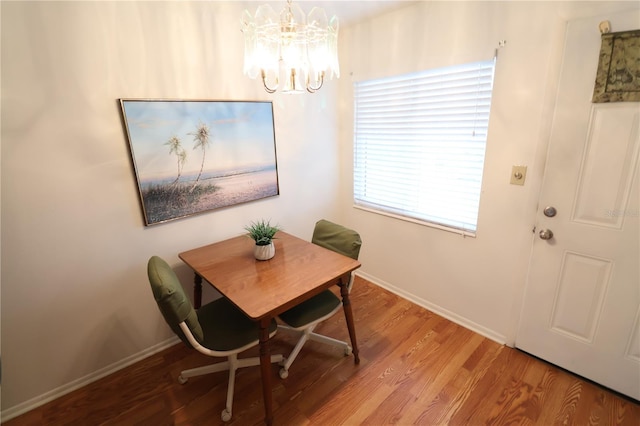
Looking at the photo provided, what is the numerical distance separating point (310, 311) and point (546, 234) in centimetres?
147

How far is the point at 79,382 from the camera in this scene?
1787mm

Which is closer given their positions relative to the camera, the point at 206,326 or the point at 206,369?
the point at 206,326

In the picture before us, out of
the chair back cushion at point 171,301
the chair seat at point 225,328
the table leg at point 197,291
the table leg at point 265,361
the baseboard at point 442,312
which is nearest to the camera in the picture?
the chair back cushion at point 171,301

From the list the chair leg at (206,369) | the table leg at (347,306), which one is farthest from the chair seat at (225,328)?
the table leg at (347,306)

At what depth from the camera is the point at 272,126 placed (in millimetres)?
2283

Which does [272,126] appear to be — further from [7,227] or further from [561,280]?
[561,280]

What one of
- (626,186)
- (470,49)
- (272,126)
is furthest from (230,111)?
(626,186)

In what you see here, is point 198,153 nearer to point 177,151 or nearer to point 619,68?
point 177,151

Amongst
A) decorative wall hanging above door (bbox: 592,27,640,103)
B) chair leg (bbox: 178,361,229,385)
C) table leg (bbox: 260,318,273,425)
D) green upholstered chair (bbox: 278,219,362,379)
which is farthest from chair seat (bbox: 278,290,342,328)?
decorative wall hanging above door (bbox: 592,27,640,103)

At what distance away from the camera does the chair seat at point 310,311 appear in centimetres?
170

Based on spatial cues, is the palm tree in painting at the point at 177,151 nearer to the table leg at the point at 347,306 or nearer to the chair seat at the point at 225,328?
the chair seat at the point at 225,328

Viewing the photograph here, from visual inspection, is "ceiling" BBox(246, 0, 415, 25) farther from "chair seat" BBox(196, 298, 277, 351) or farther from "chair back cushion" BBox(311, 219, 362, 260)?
"chair seat" BBox(196, 298, 277, 351)

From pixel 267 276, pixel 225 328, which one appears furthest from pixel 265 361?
pixel 267 276

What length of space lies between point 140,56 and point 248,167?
3.01 feet
